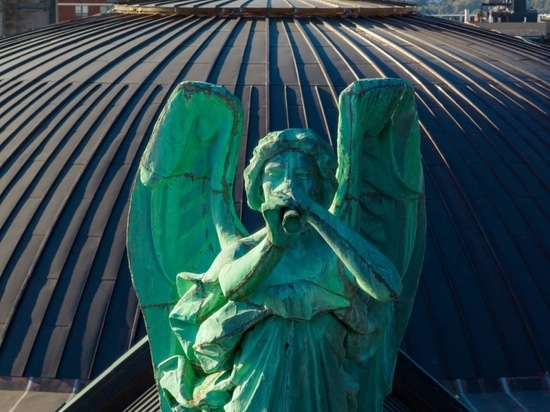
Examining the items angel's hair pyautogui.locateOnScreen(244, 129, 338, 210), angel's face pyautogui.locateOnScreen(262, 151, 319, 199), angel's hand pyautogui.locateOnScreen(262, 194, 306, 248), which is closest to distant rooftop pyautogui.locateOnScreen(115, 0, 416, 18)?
angel's hair pyautogui.locateOnScreen(244, 129, 338, 210)

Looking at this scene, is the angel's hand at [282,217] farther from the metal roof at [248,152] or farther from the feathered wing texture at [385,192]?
the metal roof at [248,152]

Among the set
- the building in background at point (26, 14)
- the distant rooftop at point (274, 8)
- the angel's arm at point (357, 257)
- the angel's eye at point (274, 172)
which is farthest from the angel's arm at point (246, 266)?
the building in background at point (26, 14)

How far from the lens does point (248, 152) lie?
23.9m

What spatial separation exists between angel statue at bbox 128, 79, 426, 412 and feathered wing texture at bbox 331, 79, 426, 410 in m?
0.02

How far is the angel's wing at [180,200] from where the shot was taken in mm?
15008

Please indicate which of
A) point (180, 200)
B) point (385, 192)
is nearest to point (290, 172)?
point (385, 192)

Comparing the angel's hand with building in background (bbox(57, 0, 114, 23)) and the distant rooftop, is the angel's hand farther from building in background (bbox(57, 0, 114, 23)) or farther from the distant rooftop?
building in background (bbox(57, 0, 114, 23))

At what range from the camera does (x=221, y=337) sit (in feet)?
46.4

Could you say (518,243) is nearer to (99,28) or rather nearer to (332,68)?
(332,68)

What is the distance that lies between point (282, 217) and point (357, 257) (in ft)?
2.85

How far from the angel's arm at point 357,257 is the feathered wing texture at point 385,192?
3.02 ft

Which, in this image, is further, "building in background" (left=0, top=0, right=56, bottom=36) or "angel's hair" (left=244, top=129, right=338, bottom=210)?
"building in background" (left=0, top=0, right=56, bottom=36)

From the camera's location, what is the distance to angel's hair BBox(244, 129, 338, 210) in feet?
45.5

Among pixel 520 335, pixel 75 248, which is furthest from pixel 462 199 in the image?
pixel 75 248
